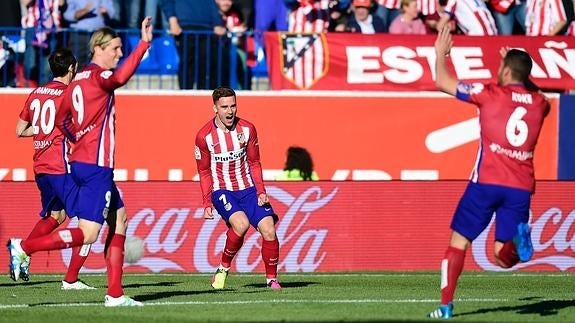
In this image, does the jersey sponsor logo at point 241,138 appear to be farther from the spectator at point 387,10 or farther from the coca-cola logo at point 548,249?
the spectator at point 387,10

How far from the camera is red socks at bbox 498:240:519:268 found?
11359 mm

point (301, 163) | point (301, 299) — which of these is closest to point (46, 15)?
point (301, 163)

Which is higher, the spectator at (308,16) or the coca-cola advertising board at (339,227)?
the spectator at (308,16)

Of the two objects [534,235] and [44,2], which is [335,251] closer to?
[534,235]

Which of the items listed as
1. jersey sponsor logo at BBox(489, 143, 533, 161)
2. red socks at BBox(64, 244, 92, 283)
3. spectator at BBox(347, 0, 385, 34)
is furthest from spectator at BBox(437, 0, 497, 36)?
jersey sponsor logo at BBox(489, 143, 533, 161)

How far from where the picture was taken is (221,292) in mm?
14297

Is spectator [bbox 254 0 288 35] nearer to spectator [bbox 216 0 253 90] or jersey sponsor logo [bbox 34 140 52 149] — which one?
spectator [bbox 216 0 253 90]

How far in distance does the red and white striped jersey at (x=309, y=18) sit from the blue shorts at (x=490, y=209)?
32.8 ft

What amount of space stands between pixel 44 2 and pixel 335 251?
5.99 m

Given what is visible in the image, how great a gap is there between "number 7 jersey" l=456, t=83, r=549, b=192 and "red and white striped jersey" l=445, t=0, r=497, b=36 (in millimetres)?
10006

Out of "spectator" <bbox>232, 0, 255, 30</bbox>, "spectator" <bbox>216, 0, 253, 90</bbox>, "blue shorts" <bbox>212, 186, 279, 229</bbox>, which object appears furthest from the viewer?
"spectator" <bbox>232, 0, 255, 30</bbox>

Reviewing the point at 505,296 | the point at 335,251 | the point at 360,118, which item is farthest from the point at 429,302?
the point at 360,118

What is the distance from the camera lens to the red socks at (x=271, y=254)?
1473 centimetres

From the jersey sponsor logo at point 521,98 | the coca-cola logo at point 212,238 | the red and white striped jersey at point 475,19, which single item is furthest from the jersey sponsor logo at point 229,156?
the red and white striped jersey at point 475,19
